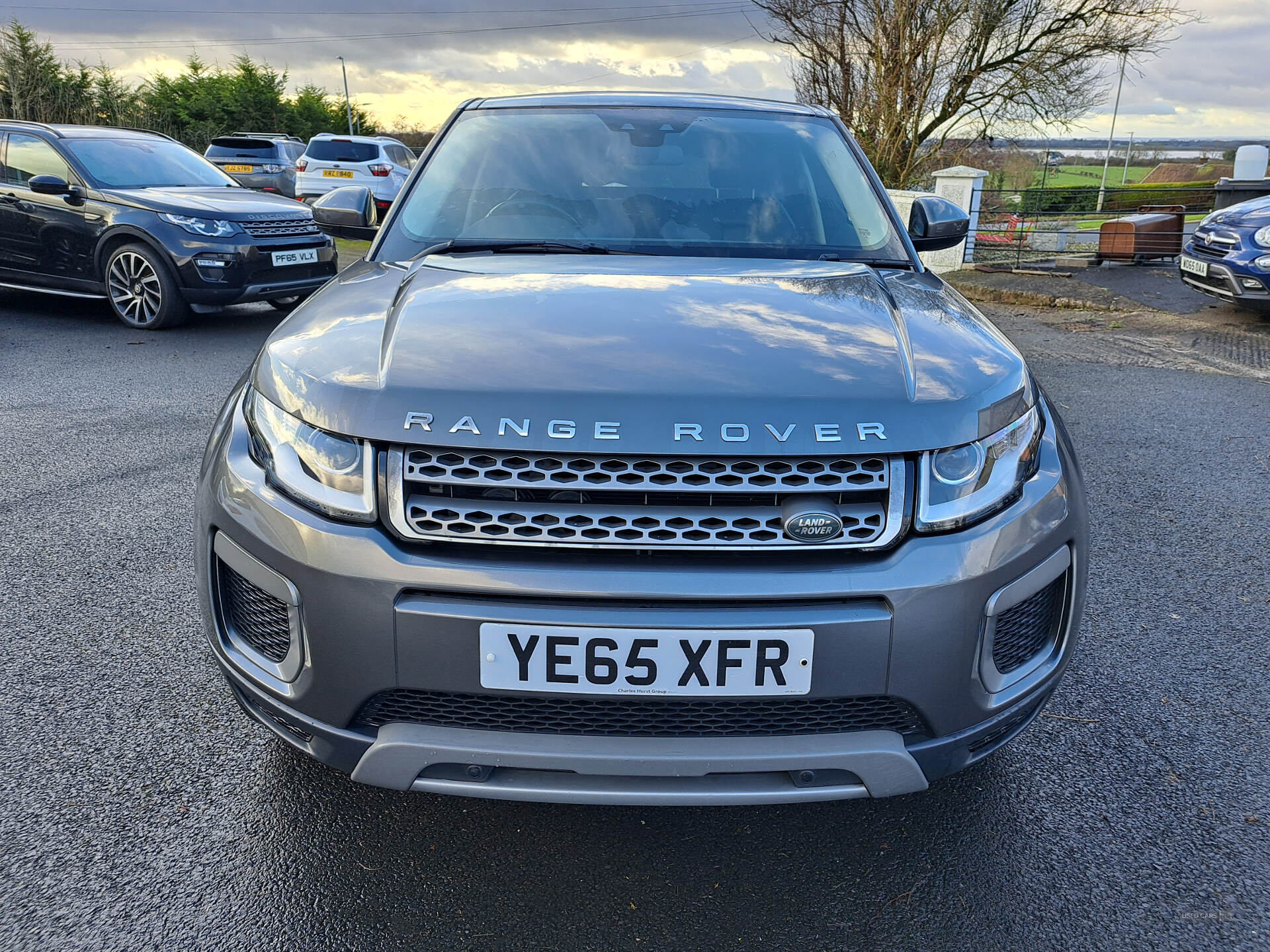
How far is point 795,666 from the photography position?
1577mm

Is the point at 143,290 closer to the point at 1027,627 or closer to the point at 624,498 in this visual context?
the point at 624,498

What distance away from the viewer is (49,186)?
775 centimetres

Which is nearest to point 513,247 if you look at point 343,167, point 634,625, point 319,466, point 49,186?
point 319,466

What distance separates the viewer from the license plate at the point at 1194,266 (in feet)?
29.0

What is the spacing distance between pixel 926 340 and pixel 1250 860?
1.28 metres

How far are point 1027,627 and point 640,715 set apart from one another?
749 mm

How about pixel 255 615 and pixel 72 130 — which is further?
pixel 72 130

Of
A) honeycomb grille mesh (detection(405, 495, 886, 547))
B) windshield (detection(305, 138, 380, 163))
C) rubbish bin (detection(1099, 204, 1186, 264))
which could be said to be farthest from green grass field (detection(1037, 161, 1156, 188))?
honeycomb grille mesh (detection(405, 495, 886, 547))

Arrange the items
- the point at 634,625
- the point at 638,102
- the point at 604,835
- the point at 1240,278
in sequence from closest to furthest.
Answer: the point at 634,625 < the point at 604,835 < the point at 638,102 < the point at 1240,278

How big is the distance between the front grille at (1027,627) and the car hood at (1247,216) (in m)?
8.23

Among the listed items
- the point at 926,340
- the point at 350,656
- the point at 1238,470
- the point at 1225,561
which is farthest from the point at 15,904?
the point at 1238,470

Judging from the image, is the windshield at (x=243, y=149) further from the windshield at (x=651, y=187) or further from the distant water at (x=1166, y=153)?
the windshield at (x=651, y=187)

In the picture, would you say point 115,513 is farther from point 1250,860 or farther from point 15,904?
point 1250,860

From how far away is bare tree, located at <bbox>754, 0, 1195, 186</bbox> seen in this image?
1705cm
